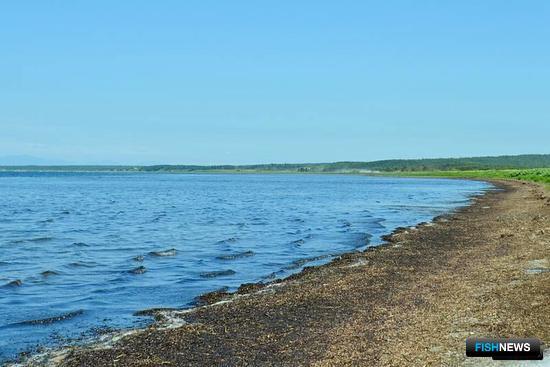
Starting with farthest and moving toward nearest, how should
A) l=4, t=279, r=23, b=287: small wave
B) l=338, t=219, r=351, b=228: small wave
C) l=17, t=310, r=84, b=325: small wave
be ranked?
l=338, t=219, r=351, b=228: small wave → l=4, t=279, r=23, b=287: small wave → l=17, t=310, r=84, b=325: small wave

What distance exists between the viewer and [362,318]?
15461 mm

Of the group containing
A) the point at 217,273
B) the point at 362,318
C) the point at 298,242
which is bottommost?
the point at 298,242

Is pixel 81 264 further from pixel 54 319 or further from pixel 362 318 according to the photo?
pixel 362 318

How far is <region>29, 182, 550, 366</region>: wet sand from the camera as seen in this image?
12.3 m

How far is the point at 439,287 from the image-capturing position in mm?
19031

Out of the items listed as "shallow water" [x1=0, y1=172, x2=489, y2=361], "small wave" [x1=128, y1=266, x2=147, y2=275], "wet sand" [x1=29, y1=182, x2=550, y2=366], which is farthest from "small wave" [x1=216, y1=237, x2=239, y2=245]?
"wet sand" [x1=29, y1=182, x2=550, y2=366]

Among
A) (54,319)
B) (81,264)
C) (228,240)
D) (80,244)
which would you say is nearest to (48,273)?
(81,264)

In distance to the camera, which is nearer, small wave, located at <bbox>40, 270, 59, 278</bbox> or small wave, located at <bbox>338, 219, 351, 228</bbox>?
small wave, located at <bbox>40, 270, 59, 278</bbox>

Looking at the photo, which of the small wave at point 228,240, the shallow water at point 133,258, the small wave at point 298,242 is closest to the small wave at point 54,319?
the shallow water at point 133,258

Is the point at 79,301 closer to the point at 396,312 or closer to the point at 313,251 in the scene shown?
the point at 396,312

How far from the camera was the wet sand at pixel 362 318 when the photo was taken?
483 inches

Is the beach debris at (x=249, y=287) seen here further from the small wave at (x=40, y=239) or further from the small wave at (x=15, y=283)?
the small wave at (x=40, y=239)

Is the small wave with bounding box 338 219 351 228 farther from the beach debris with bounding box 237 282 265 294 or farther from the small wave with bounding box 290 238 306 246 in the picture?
the beach debris with bounding box 237 282 265 294

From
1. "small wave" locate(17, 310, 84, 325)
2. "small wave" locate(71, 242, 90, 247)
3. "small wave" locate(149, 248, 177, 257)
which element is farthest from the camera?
"small wave" locate(71, 242, 90, 247)
